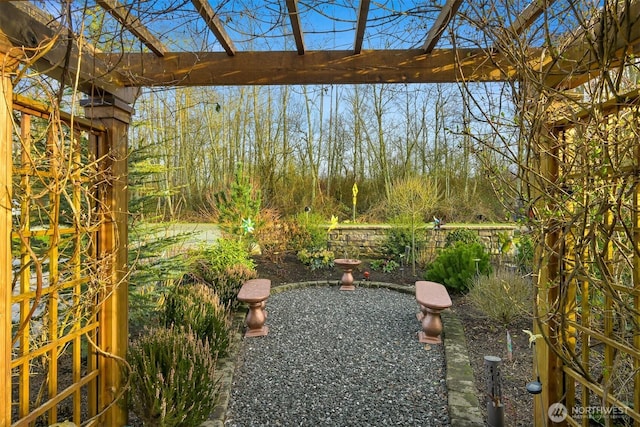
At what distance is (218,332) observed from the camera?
3.24 m

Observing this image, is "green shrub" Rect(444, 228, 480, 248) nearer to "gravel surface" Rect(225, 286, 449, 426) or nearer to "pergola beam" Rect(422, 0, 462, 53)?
"gravel surface" Rect(225, 286, 449, 426)

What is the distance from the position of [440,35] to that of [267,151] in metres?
10.1

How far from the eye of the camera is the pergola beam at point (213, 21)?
6.02 feet

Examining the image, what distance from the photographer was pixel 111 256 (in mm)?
2082

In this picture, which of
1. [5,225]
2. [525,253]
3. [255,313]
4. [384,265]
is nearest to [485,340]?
[525,253]

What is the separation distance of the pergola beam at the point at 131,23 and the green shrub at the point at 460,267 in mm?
4543

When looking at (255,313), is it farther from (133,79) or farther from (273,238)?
(273,238)

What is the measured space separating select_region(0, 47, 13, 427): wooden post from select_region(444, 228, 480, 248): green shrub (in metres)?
7.01

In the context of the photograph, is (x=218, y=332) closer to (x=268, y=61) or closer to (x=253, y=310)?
(x=253, y=310)

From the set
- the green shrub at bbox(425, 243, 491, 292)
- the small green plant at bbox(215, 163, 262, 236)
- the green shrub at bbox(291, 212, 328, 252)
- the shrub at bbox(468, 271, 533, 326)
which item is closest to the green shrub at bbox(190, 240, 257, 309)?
the small green plant at bbox(215, 163, 262, 236)

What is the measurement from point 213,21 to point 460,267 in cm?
471

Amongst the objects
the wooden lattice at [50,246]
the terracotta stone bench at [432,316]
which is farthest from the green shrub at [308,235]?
the wooden lattice at [50,246]

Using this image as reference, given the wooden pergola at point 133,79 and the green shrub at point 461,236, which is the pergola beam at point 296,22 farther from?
the green shrub at point 461,236

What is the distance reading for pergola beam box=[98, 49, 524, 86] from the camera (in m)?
2.26
